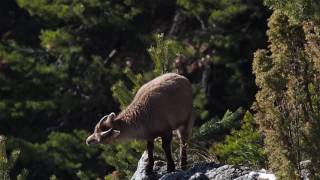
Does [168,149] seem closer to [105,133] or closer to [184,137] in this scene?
[184,137]

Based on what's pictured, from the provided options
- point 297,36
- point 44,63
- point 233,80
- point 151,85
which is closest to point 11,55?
point 44,63

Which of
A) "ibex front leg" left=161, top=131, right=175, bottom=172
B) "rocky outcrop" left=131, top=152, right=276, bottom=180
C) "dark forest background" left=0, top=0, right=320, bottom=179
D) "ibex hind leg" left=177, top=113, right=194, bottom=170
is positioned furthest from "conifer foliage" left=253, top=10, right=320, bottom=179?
"dark forest background" left=0, top=0, right=320, bottom=179

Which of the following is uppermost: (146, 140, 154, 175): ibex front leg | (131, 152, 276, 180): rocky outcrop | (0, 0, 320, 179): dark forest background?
(0, 0, 320, 179): dark forest background

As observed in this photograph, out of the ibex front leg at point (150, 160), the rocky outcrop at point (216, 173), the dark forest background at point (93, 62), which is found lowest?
the rocky outcrop at point (216, 173)

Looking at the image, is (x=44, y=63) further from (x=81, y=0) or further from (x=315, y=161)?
(x=315, y=161)

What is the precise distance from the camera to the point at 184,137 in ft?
28.9

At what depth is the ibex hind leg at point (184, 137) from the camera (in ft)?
28.4

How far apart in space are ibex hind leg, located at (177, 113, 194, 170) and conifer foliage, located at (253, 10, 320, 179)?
2.01m

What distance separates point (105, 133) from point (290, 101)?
2468 mm

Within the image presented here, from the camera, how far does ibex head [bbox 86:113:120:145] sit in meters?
8.48

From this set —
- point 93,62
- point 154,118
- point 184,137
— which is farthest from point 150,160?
point 93,62

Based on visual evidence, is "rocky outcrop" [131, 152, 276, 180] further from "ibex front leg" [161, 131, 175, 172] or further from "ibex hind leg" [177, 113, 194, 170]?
"ibex hind leg" [177, 113, 194, 170]

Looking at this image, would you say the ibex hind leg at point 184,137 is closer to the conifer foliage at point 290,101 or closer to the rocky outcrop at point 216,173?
the rocky outcrop at point 216,173

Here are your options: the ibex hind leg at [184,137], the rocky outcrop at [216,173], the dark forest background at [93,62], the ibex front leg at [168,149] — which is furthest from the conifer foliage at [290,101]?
the dark forest background at [93,62]
